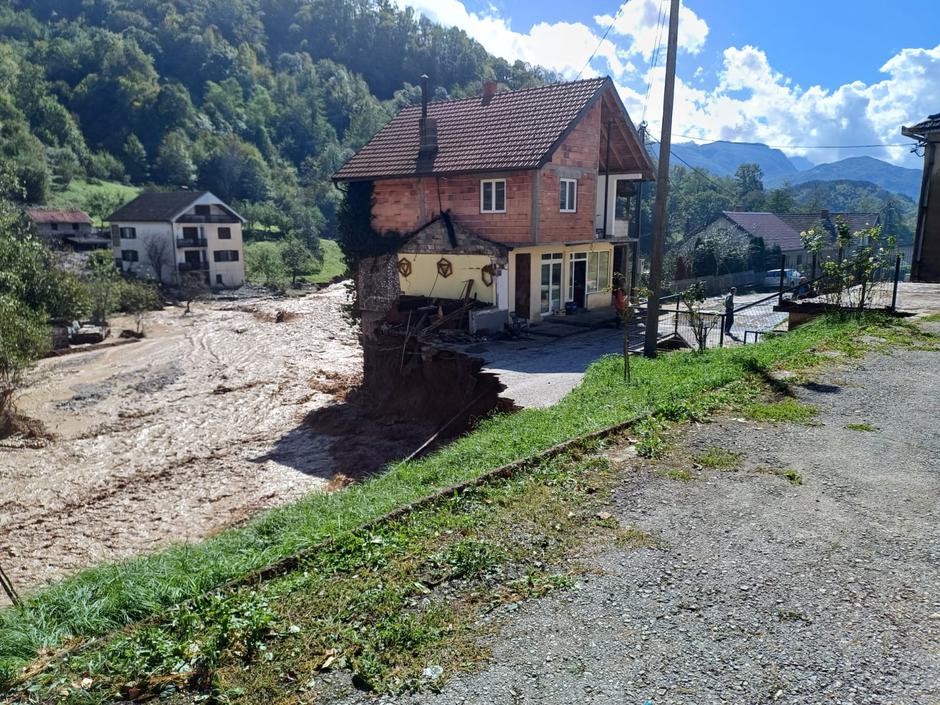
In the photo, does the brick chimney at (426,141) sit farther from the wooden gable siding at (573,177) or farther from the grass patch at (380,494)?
the grass patch at (380,494)

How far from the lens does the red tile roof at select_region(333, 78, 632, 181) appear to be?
21703 millimetres

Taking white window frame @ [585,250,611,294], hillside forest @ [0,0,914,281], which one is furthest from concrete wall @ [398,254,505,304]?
hillside forest @ [0,0,914,281]

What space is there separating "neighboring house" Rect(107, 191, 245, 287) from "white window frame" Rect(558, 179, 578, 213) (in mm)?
35551

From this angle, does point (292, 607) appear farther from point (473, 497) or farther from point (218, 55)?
point (218, 55)

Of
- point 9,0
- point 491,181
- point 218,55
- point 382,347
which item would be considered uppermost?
point 9,0

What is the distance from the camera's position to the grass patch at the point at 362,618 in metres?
4.11

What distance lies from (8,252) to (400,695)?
24.7 meters

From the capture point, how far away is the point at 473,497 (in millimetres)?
6848

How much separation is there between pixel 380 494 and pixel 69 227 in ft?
199

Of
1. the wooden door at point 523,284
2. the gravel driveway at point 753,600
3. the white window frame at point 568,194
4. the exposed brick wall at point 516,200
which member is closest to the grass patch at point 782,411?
the gravel driveway at point 753,600

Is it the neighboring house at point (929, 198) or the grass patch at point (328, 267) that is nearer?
the neighboring house at point (929, 198)

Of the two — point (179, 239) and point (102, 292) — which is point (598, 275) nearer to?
point (102, 292)

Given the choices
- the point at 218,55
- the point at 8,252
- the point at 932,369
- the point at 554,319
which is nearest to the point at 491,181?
the point at 554,319

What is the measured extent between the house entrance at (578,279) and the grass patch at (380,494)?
1020 centimetres
